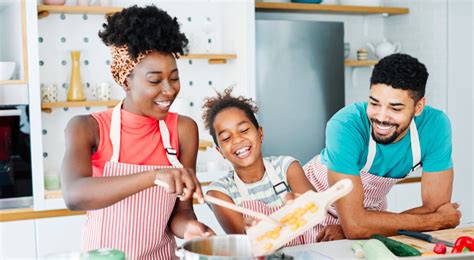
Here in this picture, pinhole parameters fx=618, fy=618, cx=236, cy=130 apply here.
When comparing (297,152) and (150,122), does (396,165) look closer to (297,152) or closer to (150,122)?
(150,122)

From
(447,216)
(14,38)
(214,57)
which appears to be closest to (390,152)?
(447,216)

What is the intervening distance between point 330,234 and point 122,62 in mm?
886

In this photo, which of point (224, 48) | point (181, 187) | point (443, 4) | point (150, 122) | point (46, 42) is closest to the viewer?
point (181, 187)

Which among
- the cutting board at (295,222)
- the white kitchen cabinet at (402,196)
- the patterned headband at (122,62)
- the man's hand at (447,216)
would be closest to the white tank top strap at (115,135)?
the patterned headband at (122,62)

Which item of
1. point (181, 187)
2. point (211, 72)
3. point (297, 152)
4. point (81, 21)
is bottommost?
point (297, 152)

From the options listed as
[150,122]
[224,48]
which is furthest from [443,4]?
[150,122]

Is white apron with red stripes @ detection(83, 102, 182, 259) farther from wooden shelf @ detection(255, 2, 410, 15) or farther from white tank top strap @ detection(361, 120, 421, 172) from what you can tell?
wooden shelf @ detection(255, 2, 410, 15)

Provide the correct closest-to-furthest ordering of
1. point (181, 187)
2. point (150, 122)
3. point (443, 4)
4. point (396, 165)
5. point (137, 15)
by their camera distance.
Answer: point (181, 187) → point (137, 15) → point (150, 122) → point (396, 165) → point (443, 4)

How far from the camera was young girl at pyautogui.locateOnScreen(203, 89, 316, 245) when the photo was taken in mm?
1889

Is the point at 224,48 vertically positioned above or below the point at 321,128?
above

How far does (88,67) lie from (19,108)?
59cm

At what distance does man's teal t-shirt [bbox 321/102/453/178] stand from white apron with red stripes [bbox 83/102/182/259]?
24.5 inches

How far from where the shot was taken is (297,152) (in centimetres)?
382

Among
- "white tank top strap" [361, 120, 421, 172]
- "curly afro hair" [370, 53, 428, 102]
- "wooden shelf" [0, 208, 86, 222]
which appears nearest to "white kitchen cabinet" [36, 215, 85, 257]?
"wooden shelf" [0, 208, 86, 222]
